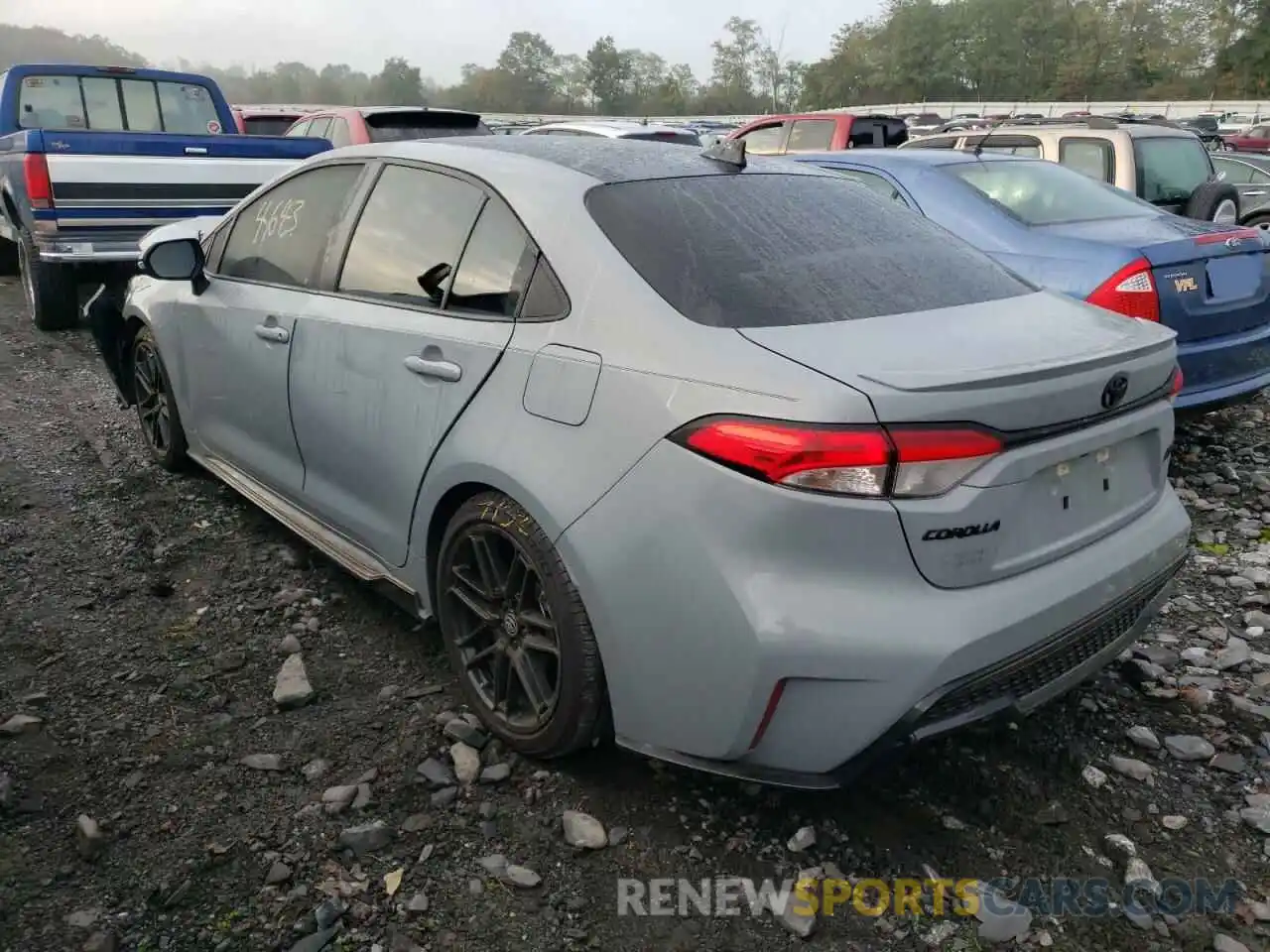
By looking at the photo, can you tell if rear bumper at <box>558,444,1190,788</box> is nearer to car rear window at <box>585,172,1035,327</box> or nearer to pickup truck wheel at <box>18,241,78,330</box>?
car rear window at <box>585,172,1035,327</box>

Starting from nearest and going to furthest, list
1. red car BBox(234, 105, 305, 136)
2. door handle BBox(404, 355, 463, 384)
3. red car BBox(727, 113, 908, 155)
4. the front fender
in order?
door handle BBox(404, 355, 463, 384), the front fender, red car BBox(727, 113, 908, 155), red car BBox(234, 105, 305, 136)

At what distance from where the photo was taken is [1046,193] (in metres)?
5.41

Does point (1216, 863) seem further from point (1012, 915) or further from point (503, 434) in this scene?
point (503, 434)

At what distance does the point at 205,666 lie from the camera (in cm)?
314

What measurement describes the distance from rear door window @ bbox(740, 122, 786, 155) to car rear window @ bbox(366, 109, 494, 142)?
3.97 metres

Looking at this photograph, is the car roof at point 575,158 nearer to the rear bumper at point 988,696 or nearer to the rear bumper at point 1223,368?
the rear bumper at point 988,696

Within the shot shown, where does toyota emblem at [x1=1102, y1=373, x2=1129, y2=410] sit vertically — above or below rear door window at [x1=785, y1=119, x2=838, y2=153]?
below

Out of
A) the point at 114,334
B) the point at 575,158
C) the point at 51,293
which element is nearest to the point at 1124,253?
the point at 575,158

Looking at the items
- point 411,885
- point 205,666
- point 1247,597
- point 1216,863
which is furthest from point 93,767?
point 1247,597

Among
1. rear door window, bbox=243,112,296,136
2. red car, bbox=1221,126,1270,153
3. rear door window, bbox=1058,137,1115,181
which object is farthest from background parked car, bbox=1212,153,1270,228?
red car, bbox=1221,126,1270,153

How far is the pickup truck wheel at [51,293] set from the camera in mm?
7578

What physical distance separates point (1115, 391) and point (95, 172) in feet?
22.6

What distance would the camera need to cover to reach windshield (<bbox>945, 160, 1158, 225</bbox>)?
17.1ft

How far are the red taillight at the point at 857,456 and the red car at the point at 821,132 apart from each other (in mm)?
10493
